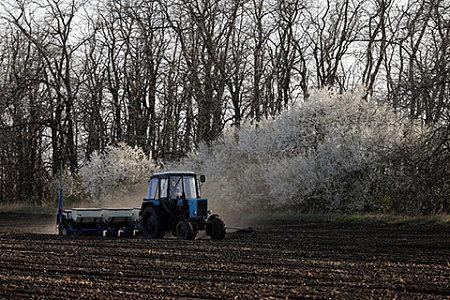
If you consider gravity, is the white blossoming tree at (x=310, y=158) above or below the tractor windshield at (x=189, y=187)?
above

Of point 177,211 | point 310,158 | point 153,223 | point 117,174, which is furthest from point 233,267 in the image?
point 117,174

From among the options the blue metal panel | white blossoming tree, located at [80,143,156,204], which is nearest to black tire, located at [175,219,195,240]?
the blue metal panel

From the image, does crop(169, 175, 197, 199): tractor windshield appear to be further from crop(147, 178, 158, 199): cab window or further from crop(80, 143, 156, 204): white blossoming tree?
crop(80, 143, 156, 204): white blossoming tree

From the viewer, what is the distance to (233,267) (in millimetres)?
11188

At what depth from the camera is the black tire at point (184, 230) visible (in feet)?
54.2

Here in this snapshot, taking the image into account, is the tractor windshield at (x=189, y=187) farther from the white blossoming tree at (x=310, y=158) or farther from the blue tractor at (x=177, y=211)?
the white blossoming tree at (x=310, y=158)

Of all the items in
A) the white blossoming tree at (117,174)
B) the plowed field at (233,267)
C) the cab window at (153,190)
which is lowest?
the plowed field at (233,267)

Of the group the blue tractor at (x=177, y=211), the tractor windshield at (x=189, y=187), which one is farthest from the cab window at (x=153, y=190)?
the tractor windshield at (x=189, y=187)

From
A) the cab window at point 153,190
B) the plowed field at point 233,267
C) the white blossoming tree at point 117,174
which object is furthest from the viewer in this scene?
the white blossoming tree at point 117,174

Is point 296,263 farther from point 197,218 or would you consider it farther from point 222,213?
point 222,213

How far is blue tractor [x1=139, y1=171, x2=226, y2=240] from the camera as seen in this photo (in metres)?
16.9

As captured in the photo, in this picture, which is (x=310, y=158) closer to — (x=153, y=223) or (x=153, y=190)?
(x=153, y=190)

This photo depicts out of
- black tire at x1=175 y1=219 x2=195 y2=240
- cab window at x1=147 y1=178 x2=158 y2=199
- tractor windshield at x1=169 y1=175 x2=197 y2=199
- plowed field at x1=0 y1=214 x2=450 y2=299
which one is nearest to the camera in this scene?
plowed field at x1=0 y1=214 x2=450 y2=299

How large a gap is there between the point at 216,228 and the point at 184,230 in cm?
87
